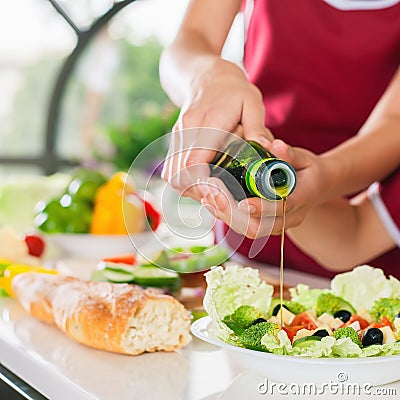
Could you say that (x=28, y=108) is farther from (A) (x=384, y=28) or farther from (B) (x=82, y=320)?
(B) (x=82, y=320)

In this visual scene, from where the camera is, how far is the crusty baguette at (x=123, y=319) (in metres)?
1.22

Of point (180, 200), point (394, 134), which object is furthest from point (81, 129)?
point (180, 200)

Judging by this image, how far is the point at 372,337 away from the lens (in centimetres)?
103

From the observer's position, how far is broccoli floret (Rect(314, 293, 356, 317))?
1205 millimetres

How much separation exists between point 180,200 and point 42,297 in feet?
1.20

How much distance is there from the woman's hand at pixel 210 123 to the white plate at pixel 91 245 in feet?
2.19

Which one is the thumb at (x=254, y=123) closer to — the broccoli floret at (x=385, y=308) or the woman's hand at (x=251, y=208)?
the woman's hand at (x=251, y=208)

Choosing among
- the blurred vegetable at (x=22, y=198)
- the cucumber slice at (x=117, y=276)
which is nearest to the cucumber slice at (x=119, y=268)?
the cucumber slice at (x=117, y=276)

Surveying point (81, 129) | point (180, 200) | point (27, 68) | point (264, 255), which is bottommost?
point (81, 129)

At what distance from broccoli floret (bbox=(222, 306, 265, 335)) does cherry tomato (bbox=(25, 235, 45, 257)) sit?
839mm

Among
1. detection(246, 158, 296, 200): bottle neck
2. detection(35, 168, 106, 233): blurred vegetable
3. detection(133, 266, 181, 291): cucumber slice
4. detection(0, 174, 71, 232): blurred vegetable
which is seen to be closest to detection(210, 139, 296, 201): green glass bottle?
detection(246, 158, 296, 200): bottle neck

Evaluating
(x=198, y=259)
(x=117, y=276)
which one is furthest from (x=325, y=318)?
(x=117, y=276)

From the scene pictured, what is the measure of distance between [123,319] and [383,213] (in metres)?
0.69

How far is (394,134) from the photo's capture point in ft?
5.30
